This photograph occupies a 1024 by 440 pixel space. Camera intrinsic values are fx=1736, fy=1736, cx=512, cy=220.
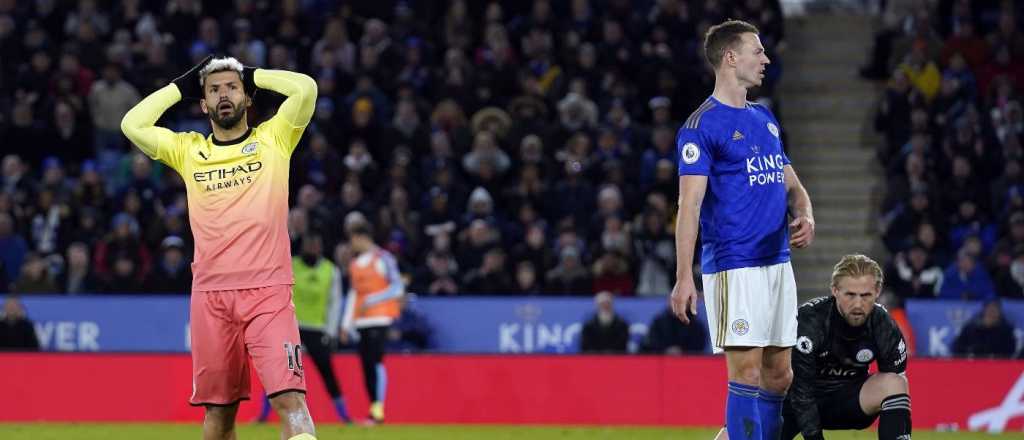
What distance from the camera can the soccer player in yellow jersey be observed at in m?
7.66

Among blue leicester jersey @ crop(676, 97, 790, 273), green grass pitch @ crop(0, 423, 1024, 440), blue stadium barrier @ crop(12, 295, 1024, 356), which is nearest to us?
blue leicester jersey @ crop(676, 97, 790, 273)

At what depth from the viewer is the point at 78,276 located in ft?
59.4

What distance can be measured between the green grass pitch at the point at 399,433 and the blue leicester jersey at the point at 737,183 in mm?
5628

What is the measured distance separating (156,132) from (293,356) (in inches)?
51.9

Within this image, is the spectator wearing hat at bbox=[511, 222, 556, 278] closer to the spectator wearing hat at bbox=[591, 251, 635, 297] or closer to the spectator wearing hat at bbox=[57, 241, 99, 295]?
the spectator wearing hat at bbox=[591, 251, 635, 297]

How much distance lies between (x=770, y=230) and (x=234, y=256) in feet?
8.01

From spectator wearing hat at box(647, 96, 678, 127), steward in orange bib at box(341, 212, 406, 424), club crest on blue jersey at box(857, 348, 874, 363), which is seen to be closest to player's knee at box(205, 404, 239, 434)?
club crest on blue jersey at box(857, 348, 874, 363)

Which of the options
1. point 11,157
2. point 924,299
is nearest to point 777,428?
point 924,299

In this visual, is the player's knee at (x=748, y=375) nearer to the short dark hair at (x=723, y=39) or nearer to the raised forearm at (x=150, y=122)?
the short dark hair at (x=723, y=39)

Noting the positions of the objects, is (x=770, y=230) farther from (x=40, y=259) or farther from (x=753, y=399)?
(x=40, y=259)

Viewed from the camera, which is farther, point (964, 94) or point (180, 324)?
point (964, 94)

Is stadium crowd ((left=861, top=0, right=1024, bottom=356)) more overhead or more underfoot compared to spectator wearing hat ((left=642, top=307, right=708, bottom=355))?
more overhead

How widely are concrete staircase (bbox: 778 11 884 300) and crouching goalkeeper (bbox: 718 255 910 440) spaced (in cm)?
1034

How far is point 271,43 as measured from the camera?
68.9 feet
